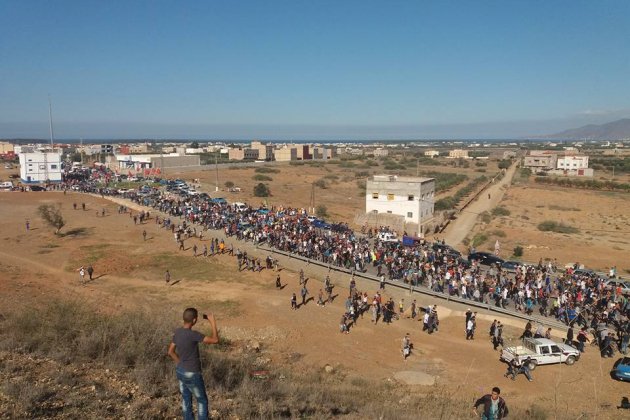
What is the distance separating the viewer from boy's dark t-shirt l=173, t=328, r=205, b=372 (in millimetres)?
6016

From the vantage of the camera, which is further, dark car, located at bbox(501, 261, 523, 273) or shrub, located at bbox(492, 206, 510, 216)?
shrub, located at bbox(492, 206, 510, 216)

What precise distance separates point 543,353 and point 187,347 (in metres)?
13.7

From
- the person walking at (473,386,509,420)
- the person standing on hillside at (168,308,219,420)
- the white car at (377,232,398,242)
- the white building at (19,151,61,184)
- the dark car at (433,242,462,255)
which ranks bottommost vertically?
the dark car at (433,242,462,255)

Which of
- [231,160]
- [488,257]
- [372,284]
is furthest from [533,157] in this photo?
[372,284]

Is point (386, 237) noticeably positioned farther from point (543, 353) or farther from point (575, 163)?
point (575, 163)

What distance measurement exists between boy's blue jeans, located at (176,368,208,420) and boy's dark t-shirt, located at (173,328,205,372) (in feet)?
0.30

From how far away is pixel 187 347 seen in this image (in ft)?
19.8

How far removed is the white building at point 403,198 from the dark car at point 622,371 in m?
24.6

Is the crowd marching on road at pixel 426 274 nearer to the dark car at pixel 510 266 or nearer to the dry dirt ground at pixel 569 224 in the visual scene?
the dark car at pixel 510 266

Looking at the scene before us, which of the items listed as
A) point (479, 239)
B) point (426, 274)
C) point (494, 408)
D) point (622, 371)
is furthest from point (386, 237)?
point (494, 408)

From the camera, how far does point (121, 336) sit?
11.2 meters

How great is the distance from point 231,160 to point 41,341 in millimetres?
124509

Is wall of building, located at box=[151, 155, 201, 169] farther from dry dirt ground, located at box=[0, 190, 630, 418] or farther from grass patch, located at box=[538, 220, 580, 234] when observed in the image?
grass patch, located at box=[538, 220, 580, 234]

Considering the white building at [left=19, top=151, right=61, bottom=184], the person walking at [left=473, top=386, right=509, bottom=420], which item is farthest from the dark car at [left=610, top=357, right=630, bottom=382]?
the white building at [left=19, top=151, right=61, bottom=184]
